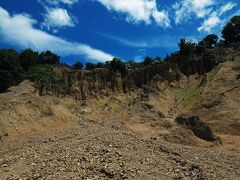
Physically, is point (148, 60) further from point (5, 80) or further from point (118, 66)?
point (5, 80)

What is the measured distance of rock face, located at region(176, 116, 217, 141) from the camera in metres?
20.7

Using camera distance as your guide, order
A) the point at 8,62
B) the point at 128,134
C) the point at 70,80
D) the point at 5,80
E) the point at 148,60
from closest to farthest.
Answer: the point at 128,134, the point at 5,80, the point at 8,62, the point at 70,80, the point at 148,60

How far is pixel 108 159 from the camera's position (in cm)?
1470

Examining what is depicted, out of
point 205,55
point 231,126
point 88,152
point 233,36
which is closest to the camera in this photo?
point 88,152

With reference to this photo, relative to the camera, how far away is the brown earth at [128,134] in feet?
47.2

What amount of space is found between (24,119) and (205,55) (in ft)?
71.7

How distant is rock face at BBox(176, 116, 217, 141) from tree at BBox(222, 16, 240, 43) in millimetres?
30479

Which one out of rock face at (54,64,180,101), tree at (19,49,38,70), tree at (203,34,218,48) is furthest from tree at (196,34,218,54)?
tree at (19,49,38,70)

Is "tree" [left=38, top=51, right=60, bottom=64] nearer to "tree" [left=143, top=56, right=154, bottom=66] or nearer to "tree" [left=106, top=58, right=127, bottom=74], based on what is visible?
"tree" [left=143, top=56, right=154, bottom=66]

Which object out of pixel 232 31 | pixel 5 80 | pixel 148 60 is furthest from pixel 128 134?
pixel 148 60

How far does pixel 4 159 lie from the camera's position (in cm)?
1634

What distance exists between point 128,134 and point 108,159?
5.99 metres

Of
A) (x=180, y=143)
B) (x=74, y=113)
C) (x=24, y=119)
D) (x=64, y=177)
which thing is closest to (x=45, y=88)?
(x=74, y=113)

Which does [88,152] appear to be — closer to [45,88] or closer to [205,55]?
[45,88]
